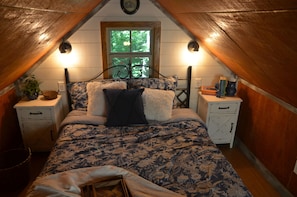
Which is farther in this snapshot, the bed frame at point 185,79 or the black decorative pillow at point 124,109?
the bed frame at point 185,79

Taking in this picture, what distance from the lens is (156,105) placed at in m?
2.58

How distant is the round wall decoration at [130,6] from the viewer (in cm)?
272

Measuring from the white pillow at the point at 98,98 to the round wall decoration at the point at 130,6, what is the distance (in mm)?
891

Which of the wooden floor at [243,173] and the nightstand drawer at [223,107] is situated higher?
the nightstand drawer at [223,107]

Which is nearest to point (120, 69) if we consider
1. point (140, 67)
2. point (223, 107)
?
point (140, 67)

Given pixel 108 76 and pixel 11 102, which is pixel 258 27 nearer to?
pixel 108 76

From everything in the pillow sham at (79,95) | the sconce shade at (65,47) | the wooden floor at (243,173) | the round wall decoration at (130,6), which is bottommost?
the wooden floor at (243,173)

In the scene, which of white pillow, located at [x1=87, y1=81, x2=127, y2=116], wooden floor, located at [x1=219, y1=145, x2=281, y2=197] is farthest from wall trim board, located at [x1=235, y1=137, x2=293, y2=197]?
white pillow, located at [x1=87, y1=81, x2=127, y2=116]

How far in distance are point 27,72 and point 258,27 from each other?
8.83 ft

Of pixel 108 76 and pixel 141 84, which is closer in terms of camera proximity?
pixel 141 84

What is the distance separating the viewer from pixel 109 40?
289 centimetres

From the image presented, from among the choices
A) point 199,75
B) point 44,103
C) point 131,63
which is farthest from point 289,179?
point 44,103

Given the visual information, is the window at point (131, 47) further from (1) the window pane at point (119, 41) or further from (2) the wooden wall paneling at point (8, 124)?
(2) the wooden wall paneling at point (8, 124)

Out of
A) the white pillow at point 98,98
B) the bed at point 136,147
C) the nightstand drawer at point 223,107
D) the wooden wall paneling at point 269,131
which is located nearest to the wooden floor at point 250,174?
the wooden wall paneling at point 269,131
